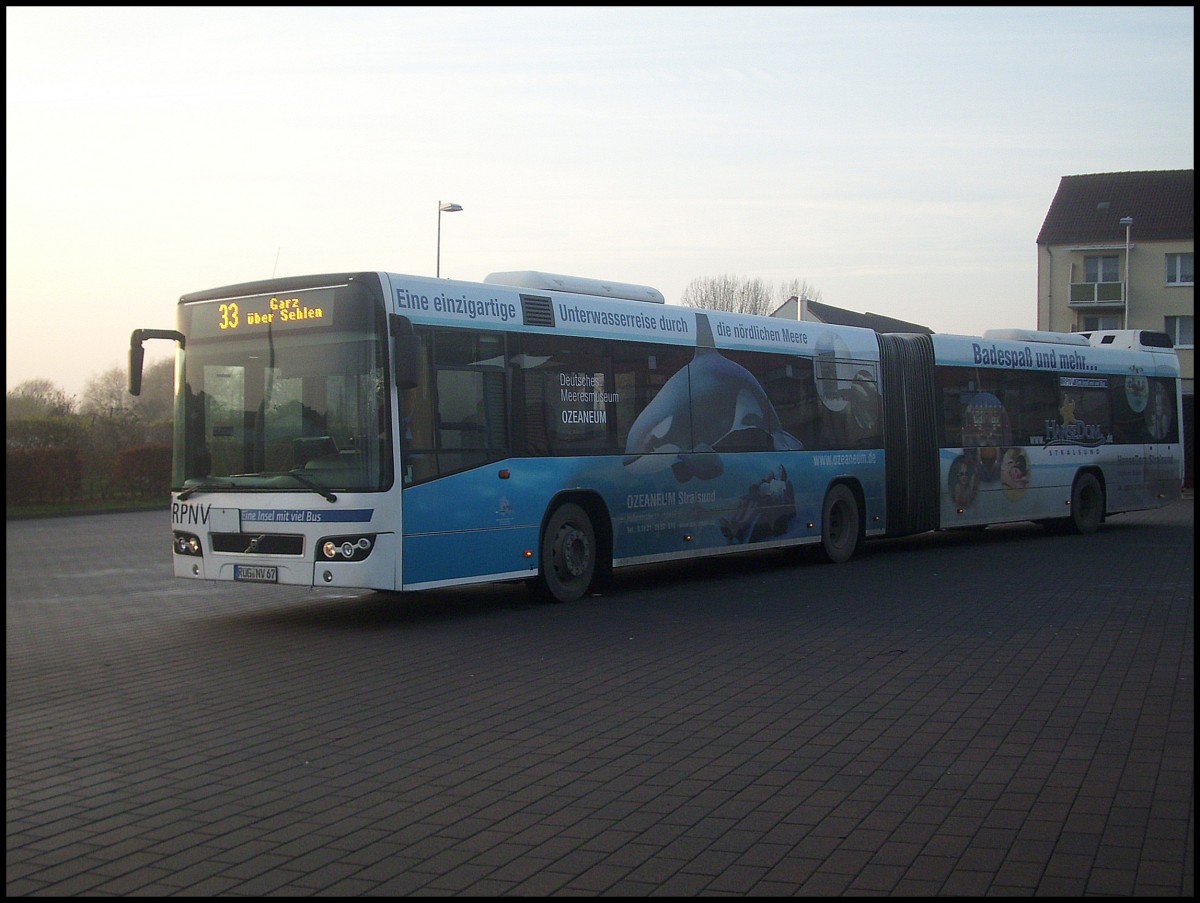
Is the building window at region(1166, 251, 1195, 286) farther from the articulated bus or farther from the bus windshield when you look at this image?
the bus windshield

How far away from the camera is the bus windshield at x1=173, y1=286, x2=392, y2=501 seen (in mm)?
11492

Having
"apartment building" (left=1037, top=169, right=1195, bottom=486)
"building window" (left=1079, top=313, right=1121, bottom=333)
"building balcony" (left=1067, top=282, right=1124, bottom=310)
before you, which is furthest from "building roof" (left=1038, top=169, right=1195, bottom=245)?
"building window" (left=1079, top=313, right=1121, bottom=333)

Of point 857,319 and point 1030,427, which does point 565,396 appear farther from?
point 857,319

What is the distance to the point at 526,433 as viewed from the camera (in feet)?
42.4

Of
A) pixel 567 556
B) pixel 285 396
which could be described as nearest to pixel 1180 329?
pixel 567 556

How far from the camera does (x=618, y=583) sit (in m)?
15.6

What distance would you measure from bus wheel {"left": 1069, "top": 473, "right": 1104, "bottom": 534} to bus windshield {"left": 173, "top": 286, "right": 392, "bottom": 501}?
48.0 ft

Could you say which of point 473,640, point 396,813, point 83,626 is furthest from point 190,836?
point 83,626

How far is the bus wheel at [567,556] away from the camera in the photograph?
43.4ft

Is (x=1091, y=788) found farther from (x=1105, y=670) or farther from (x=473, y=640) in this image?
(x=473, y=640)

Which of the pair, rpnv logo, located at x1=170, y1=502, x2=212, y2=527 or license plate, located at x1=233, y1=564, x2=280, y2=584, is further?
rpnv logo, located at x1=170, y1=502, x2=212, y2=527

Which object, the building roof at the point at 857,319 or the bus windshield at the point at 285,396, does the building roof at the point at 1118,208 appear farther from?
the bus windshield at the point at 285,396

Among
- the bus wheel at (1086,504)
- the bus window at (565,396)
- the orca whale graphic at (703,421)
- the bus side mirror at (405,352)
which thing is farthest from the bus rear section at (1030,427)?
the bus side mirror at (405,352)

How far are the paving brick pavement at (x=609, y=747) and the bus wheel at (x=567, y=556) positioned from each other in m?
0.47
